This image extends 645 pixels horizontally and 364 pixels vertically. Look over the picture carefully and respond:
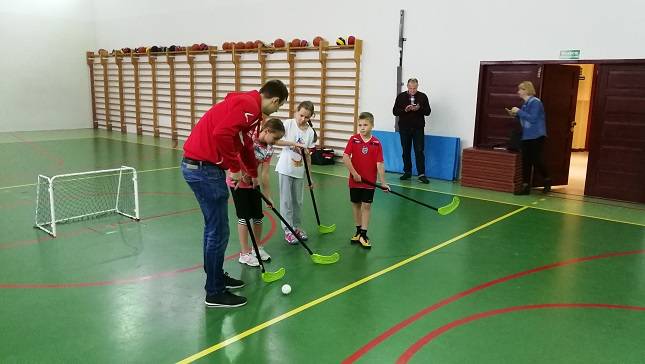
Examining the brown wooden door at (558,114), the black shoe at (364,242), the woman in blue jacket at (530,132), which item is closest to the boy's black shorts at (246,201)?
the black shoe at (364,242)

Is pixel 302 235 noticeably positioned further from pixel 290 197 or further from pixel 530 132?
pixel 530 132

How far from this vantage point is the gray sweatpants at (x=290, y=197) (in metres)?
5.00

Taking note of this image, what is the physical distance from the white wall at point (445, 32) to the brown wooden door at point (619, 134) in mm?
301

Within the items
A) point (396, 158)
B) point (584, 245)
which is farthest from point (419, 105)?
point (584, 245)

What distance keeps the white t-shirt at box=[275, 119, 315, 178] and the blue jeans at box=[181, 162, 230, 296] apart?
4.53 ft

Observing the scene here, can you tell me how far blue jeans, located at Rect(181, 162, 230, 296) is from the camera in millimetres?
3475

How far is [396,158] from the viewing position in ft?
31.5

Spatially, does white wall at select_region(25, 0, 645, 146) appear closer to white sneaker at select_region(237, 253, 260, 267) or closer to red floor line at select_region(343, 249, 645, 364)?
red floor line at select_region(343, 249, 645, 364)

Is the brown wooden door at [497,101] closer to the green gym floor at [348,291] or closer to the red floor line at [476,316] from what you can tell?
the green gym floor at [348,291]

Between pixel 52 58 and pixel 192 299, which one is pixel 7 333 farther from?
pixel 52 58

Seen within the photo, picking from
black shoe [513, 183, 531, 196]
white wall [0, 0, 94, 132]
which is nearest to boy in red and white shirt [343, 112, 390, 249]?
black shoe [513, 183, 531, 196]

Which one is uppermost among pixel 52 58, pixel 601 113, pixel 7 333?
pixel 52 58

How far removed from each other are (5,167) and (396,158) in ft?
23.2

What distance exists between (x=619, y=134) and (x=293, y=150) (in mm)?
5162
